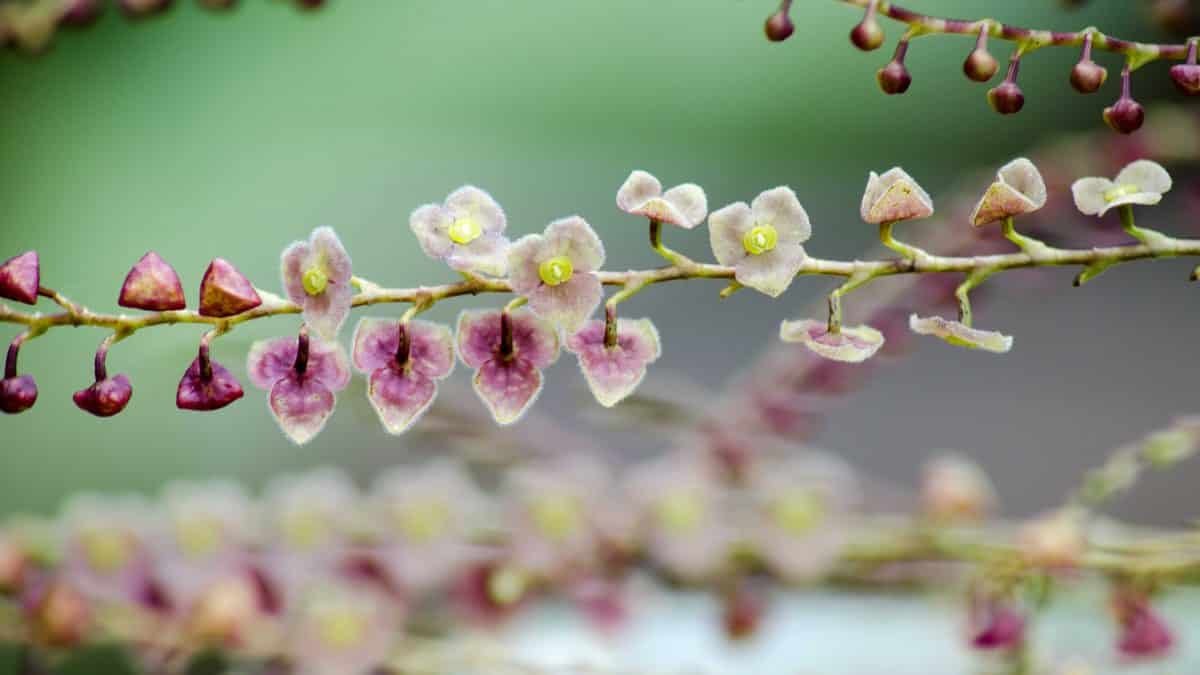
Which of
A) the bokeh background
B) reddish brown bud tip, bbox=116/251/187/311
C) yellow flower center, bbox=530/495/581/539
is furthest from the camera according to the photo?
the bokeh background

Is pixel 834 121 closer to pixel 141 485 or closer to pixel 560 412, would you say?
pixel 560 412

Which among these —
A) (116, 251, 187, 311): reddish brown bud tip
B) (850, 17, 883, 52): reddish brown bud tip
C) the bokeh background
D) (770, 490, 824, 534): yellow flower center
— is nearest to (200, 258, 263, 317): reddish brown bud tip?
(116, 251, 187, 311): reddish brown bud tip

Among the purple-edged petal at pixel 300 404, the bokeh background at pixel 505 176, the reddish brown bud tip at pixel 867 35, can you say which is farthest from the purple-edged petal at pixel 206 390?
the bokeh background at pixel 505 176

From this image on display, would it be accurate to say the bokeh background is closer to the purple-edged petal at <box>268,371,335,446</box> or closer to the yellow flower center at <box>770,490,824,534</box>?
the yellow flower center at <box>770,490,824,534</box>

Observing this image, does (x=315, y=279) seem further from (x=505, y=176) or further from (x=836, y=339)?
(x=505, y=176)

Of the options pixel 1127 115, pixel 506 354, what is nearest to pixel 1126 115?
pixel 1127 115

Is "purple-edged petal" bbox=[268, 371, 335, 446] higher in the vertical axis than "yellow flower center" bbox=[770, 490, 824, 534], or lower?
higher

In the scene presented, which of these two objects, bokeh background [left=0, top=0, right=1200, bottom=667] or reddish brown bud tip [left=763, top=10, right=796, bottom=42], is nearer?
reddish brown bud tip [left=763, top=10, right=796, bottom=42]
